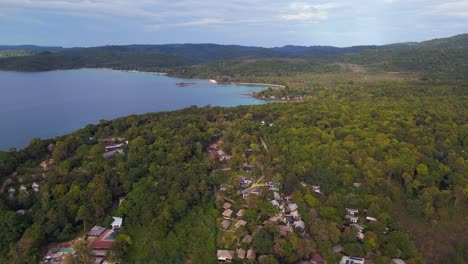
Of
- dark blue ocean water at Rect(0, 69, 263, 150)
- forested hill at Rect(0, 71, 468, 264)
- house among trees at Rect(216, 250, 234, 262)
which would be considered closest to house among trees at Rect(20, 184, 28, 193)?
forested hill at Rect(0, 71, 468, 264)

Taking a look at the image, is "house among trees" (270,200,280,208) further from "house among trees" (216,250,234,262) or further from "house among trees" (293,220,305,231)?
"house among trees" (216,250,234,262)

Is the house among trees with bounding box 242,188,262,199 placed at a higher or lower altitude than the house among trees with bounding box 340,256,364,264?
higher

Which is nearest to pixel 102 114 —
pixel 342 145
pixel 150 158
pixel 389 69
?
pixel 150 158

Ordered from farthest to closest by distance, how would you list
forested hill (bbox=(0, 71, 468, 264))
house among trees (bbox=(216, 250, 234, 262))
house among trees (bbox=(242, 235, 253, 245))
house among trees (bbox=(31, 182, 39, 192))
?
house among trees (bbox=(31, 182, 39, 192)) → house among trees (bbox=(242, 235, 253, 245)) → forested hill (bbox=(0, 71, 468, 264)) → house among trees (bbox=(216, 250, 234, 262))

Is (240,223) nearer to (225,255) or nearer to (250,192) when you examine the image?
(225,255)

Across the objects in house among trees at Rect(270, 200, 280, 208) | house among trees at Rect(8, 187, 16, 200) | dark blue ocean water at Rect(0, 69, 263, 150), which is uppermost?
dark blue ocean water at Rect(0, 69, 263, 150)

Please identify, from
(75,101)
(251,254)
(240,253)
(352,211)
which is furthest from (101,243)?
(75,101)
